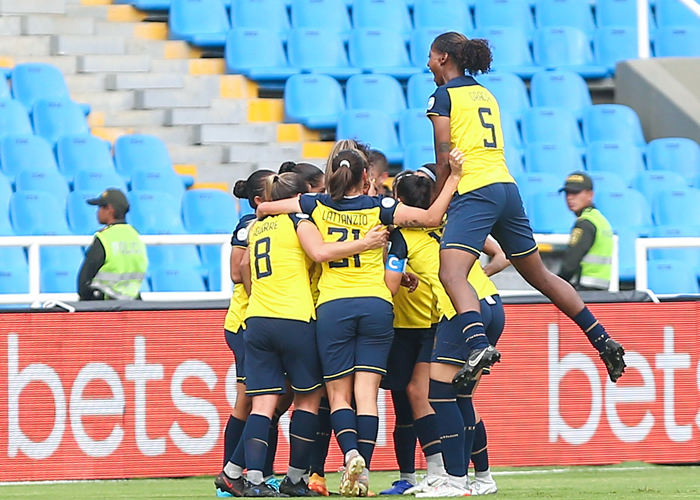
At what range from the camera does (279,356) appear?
6.57m

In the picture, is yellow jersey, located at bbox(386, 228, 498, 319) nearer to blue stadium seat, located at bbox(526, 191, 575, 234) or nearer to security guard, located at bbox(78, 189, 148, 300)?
security guard, located at bbox(78, 189, 148, 300)

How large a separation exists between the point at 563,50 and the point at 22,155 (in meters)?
5.85

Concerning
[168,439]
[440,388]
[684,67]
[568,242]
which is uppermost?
[684,67]

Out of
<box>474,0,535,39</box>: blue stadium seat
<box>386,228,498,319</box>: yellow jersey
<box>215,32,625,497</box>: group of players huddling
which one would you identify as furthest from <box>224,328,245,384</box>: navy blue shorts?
<box>474,0,535,39</box>: blue stadium seat

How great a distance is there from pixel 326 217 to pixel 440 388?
1012 millimetres

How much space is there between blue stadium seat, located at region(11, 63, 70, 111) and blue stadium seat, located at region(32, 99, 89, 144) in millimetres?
154

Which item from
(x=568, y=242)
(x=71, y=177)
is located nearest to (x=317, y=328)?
(x=568, y=242)

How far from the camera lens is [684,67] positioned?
44.4 feet

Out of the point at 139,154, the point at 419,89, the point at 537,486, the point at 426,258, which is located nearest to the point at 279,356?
the point at 426,258

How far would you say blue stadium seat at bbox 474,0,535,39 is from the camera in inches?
562

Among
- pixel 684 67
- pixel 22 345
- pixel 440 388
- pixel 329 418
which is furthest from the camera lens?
pixel 684 67

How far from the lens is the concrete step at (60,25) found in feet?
43.9

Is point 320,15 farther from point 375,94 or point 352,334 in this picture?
point 352,334

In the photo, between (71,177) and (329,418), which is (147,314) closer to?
(329,418)
